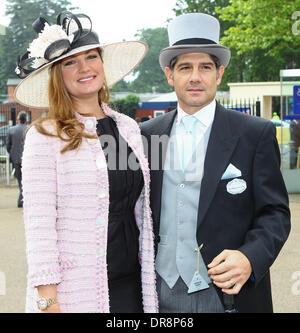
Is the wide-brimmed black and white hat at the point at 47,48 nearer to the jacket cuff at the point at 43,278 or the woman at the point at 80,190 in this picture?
the woman at the point at 80,190

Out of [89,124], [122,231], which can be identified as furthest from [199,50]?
[122,231]

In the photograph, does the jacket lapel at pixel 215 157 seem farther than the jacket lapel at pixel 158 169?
No

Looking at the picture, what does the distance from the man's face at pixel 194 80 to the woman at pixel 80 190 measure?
359 millimetres

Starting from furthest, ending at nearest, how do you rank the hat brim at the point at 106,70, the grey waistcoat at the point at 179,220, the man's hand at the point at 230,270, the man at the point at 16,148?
the man at the point at 16,148, the hat brim at the point at 106,70, the grey waistcoat at the point at 179,220, the man's hand at the point at 230,270

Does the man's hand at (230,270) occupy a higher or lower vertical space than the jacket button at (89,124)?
lower

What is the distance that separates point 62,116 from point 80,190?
41 centimetres

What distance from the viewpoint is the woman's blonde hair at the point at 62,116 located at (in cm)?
233

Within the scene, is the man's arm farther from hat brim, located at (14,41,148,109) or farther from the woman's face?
hat brim, located at (14,41,148,109)

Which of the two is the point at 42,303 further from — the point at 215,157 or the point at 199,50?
the point at 199,50

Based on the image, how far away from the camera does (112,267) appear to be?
251 centimetres

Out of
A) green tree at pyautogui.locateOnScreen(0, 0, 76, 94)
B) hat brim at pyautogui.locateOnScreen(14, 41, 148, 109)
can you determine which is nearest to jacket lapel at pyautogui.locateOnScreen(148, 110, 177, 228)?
hat brim at pyautogui.locateOnScreen(14, 41, 148, 109)

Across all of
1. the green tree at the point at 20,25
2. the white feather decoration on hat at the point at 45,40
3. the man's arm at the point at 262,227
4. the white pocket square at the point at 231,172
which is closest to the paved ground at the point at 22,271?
the man's arm at the point at 262,227

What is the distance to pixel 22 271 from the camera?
235 inches
